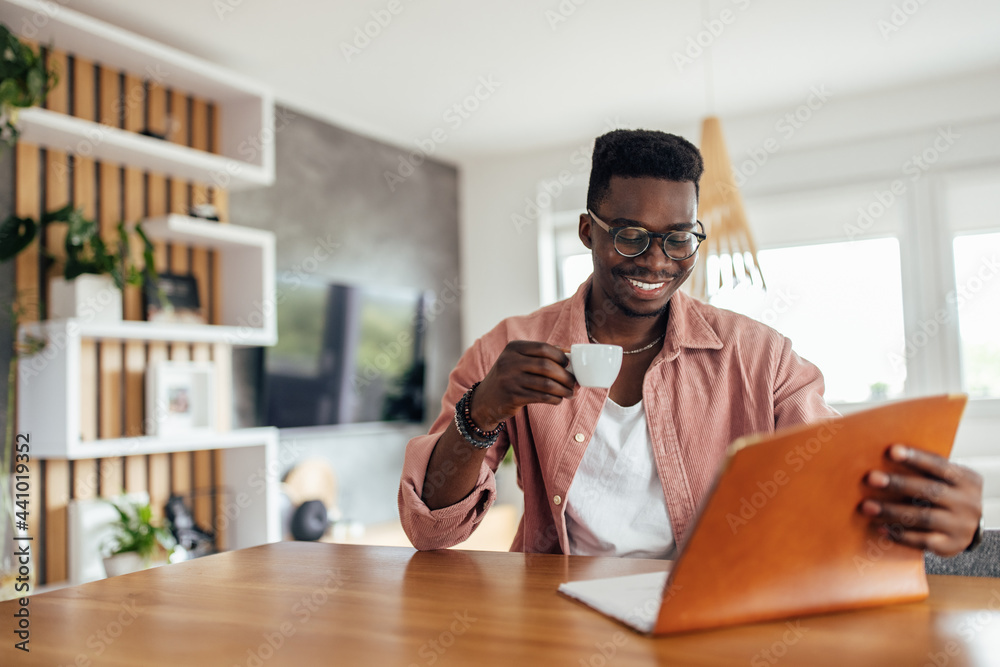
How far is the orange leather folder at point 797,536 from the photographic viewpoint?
69 centimetres

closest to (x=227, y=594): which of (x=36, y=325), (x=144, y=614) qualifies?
(x=144, y=614)

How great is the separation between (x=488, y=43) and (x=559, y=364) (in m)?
2.87

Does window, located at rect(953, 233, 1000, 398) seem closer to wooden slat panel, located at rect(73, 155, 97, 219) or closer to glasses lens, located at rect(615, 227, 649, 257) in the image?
glasses lens, located at rect(615, 227, 649, 257)

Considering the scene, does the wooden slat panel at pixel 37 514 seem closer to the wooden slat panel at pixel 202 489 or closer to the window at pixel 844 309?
the wooden slat panel at pixel 202 489

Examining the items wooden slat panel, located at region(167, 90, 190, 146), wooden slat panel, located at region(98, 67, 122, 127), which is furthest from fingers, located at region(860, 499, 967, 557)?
wooden slat panel, located at region(167, 90, 190, 146)

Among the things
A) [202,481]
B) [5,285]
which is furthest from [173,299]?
[202,481]

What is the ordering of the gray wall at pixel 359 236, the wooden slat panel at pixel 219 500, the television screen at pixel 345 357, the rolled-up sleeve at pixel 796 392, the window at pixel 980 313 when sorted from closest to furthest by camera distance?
1. the rolled-up sleeve at pixel 796 392
2. the wooden slat panel at pixel 219 500
3. the television screen at pixel 345 357
4. the gray wall at pixel 359 236
5. the window at pixel 980 313

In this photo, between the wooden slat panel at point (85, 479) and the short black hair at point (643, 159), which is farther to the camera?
the wooden slat panel at point (85, 479)

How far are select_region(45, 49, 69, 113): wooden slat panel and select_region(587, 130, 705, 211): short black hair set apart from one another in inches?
96.2

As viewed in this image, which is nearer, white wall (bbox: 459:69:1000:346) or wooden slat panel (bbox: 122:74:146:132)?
wooden slat panel (bbox: 122:74:146:132)

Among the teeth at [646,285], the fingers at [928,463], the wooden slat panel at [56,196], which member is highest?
the wooden slat panel at [56,196]

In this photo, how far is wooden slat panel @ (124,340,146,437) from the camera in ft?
10.5

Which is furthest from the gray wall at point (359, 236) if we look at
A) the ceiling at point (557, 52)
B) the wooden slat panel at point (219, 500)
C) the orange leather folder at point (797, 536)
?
the orange leather folder at point (797, 536)

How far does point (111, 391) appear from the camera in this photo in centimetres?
316
